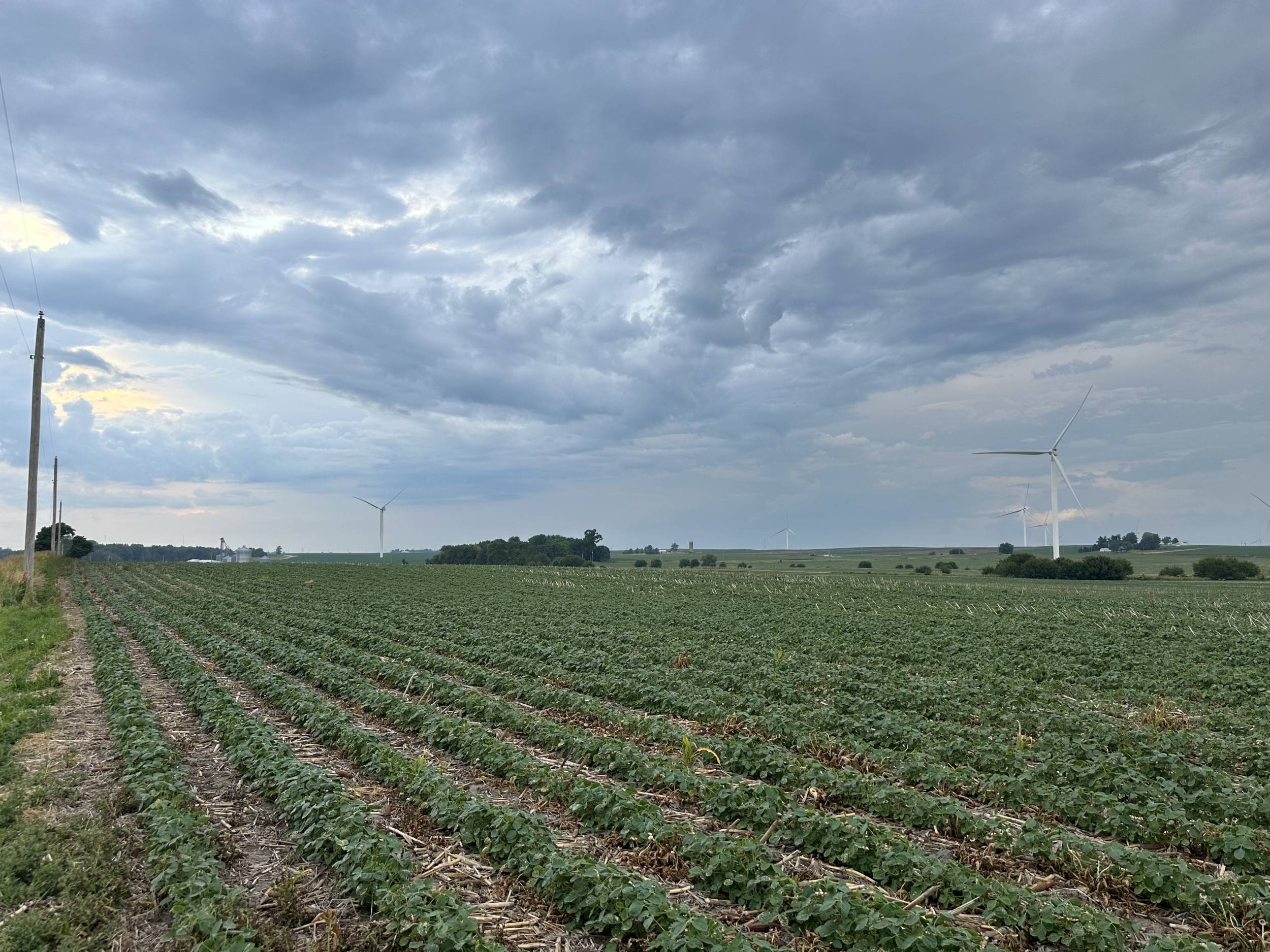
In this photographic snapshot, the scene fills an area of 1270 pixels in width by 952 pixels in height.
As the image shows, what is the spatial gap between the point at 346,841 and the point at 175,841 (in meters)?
1.77

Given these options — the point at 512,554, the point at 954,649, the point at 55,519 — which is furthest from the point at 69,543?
the point at 954,649

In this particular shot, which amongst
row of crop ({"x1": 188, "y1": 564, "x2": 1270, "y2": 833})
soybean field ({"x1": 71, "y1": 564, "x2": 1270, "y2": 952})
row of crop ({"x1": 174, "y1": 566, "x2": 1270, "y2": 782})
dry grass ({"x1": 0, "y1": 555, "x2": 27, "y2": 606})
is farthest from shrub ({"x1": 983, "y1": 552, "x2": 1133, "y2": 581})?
dry grass ({"x1": 0, "y1": 555, "x2": 27, "y2": 606})

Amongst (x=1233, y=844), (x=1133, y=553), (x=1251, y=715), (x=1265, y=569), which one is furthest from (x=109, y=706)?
(x=1133, y=553)

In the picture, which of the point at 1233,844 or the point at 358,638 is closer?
the point at 1233,844

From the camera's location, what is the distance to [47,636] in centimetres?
2547

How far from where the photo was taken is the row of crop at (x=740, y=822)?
6.73 metres

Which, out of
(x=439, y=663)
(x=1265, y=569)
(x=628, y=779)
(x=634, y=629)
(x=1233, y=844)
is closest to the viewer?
(x=1233, y=844)

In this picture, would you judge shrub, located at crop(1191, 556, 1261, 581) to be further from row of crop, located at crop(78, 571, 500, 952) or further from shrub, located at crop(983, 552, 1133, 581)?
row of crop, located at crop(78, 571, 500, 952)

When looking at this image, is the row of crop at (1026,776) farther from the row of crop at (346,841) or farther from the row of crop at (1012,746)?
the row of crop at (346,841)

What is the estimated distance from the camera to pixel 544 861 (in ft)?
25.8

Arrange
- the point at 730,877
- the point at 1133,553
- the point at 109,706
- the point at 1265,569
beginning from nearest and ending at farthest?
1. the point at 730,877
2. the point at 109,706
3. the point at 1265,569
4. the point at 1133,553

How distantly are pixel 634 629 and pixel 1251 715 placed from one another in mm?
17114

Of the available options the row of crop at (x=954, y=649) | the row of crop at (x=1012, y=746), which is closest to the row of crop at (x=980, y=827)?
the row of crop at (x=1012, y=746)

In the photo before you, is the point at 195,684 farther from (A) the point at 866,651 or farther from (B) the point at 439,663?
(A) the point at 866,651
